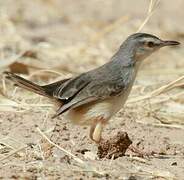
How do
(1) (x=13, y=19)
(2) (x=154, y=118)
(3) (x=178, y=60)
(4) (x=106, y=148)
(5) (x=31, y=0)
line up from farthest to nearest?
1. (5) (x=31, y=0)
2. (1) (x=13, y=19)
3. (3) (x=178, y=60)
4. (2) (x=154, y=118)
5. (4) (x=106, y=148)

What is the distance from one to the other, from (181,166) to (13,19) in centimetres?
776

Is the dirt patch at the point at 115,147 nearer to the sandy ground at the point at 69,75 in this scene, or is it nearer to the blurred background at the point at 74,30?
the sandy ground at the point at 69,75

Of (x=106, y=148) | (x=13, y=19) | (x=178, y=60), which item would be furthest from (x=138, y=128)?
(x=13, y=19)

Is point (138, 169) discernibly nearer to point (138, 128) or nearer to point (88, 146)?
point (88, 146)

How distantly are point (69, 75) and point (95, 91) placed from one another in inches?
105

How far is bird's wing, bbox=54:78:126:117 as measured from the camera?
6.12m

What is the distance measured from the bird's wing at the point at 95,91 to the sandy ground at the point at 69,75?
0.40 meters

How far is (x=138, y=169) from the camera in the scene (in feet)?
18.1

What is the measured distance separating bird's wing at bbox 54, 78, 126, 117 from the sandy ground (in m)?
0.40

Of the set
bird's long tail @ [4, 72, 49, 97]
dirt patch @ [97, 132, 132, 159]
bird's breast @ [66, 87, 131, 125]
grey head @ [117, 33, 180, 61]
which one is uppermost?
grey head @ [117, 33, 180, 61]

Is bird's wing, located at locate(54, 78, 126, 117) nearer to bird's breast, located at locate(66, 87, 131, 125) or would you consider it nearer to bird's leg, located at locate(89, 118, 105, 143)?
bird's breast, located at locate(66, 87, 131, 125)

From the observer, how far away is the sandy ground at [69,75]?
18.2ft

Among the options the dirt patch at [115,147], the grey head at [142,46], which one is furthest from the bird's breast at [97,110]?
the grey head at [142,46]

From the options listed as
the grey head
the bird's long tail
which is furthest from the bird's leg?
the grey head
